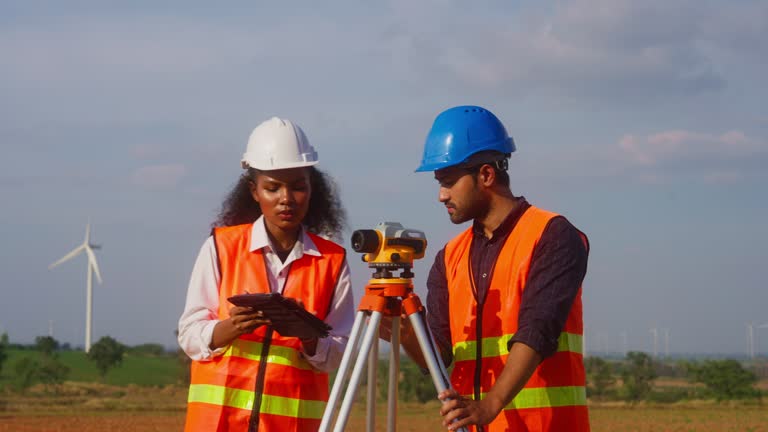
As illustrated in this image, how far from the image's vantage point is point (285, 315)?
422 cm

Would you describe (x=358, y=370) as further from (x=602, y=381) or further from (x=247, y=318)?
(x=602, y=381)

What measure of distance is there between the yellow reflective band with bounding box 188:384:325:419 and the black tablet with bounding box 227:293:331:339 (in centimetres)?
40

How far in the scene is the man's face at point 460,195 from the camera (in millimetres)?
4367

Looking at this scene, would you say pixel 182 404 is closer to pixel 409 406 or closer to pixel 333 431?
pixel 409 406

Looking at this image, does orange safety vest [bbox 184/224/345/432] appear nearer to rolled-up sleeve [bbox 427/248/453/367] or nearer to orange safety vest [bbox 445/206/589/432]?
rolled-up sleeve [bbox 427/248/453/367]

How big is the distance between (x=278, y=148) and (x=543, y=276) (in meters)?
1.55

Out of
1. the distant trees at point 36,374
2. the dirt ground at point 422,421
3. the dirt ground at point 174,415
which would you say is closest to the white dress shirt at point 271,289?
the dirt ground at point 422,421

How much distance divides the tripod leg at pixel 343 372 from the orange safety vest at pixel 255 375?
0.69 metres

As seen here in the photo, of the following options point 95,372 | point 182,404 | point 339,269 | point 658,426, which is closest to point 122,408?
point 182,404

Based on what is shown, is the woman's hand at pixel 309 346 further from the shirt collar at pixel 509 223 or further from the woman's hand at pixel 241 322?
the shirt collar at pixel 509 223

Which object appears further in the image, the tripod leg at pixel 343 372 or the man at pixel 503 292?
the man at pixel 503 292

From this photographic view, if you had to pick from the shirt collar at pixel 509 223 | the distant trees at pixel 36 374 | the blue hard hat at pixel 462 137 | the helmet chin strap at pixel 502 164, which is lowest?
the distant trees at pixel 36 374

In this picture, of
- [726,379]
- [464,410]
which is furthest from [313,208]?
[726,379]

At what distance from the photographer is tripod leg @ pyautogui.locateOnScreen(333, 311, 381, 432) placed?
12.6 feet
